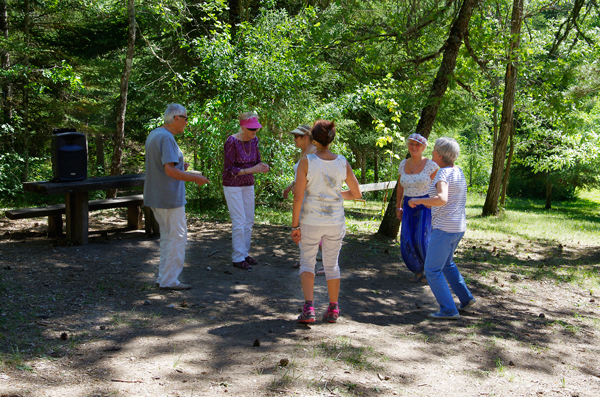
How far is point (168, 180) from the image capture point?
5016 mm

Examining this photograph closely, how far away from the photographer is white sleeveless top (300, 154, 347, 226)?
4.12 m

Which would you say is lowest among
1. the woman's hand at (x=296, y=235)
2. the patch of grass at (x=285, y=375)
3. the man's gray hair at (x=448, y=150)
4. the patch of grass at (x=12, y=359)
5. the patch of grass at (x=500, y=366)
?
the patch of grass at (x=500, y=366)

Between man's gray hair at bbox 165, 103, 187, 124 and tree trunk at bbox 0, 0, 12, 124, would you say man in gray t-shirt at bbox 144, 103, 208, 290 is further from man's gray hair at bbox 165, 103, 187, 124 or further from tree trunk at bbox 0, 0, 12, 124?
tree trunk at bbox 0, 0, 12, 124

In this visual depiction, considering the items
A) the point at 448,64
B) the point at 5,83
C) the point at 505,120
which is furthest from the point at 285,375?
the point at 5,83

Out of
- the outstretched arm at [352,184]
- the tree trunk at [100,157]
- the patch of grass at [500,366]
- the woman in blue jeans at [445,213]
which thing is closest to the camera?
the patch of grass at [500,366]

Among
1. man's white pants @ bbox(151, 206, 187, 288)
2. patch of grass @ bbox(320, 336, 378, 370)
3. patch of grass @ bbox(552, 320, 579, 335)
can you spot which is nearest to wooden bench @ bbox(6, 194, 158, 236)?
man's white pants @ bbox(151, 206, 187, 288)

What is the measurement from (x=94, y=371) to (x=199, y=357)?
0.72 metres

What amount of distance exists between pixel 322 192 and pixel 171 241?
1960 mm

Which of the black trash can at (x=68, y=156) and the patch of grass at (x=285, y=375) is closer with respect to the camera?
the patch of grass at (x=285, y=375)

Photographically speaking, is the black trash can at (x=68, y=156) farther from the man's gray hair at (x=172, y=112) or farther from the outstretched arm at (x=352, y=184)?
the outstretched arm at (x=352, y=184)

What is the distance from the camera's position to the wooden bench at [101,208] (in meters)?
7.25

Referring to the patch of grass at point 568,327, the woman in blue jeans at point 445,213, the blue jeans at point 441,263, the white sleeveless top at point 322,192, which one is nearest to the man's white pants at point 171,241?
the white sleeveless top at point 322,192

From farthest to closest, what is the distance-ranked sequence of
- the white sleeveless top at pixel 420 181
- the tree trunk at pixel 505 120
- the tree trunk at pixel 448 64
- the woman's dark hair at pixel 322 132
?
the tree trunk at pixel 505 120 → the tree trunk at pixel 448 64 → the white sleeveless top at pixel 420 181 → the woman's dark hair at pixel 322 132

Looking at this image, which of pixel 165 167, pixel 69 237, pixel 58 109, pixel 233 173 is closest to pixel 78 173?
pixel 69 237
